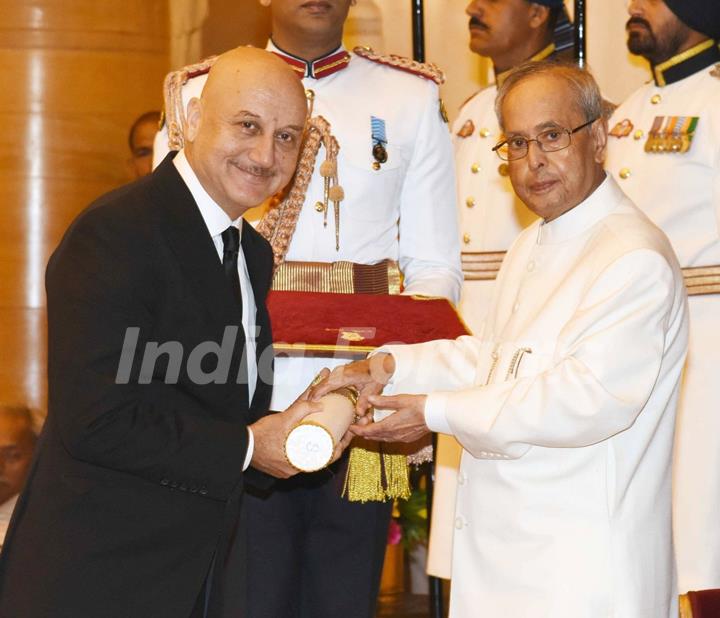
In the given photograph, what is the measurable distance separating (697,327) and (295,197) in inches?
60.8

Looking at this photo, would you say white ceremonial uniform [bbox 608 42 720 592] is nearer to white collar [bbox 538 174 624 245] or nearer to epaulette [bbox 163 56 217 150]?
white collar [bbox 538 174 624 245]

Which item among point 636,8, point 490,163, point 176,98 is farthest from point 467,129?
point 176,98

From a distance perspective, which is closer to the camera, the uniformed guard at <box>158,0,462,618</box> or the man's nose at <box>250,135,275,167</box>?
the man's nose at <box>250,135,275,167</box>

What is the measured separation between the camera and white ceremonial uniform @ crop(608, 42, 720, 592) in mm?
4527

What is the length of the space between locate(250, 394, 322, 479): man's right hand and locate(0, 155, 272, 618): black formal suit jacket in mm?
77

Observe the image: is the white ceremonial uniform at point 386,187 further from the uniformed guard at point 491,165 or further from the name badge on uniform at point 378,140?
the uniformed guard at point 491,165

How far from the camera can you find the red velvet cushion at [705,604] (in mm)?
2904

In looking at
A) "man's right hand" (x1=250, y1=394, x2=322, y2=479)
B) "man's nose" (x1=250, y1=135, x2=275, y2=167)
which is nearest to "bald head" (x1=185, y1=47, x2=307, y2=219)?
"man's nose" (x1=250, y1=135, x2=275, y2=167)

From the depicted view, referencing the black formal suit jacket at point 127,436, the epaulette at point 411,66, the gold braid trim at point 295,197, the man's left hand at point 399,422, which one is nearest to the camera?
the black formal suit jacket at point 127,436

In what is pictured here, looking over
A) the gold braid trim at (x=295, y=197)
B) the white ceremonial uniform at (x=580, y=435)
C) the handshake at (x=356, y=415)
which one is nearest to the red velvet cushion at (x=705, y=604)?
the white ceremonial uniform at (x=580, y=435)

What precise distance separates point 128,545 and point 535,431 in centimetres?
91

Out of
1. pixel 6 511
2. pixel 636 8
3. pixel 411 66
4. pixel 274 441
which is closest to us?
pixel 274 441

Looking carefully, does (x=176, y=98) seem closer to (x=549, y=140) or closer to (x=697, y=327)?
(x=549, y=140)

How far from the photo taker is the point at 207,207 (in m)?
3.09
